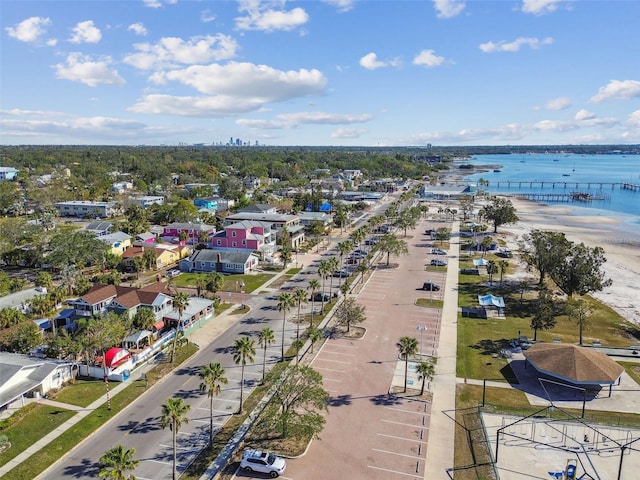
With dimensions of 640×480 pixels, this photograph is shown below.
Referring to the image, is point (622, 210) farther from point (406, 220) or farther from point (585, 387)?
point (585, 387)

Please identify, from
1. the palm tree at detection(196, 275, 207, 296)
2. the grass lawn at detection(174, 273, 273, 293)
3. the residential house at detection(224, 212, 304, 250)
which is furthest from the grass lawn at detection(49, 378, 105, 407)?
the residential house at detection(224, 212, 304, 250)

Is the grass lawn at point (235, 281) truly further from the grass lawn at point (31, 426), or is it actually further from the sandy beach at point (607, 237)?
the sandy beach at point (607, 237)

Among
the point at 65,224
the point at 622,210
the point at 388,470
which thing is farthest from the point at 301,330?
the point at 622,210

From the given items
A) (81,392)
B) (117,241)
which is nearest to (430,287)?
(81,392)

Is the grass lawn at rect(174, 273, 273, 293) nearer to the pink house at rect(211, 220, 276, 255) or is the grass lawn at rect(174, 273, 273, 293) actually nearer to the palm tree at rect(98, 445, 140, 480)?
the pink house at rect(211, 220, 276, 255)

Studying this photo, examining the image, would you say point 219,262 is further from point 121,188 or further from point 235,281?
point 121,188

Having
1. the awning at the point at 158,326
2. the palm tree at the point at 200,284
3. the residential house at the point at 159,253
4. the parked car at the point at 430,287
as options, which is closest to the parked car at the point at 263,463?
the awning at the point at 158,326

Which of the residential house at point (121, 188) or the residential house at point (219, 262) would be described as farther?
the residential house at point (121, 188)
